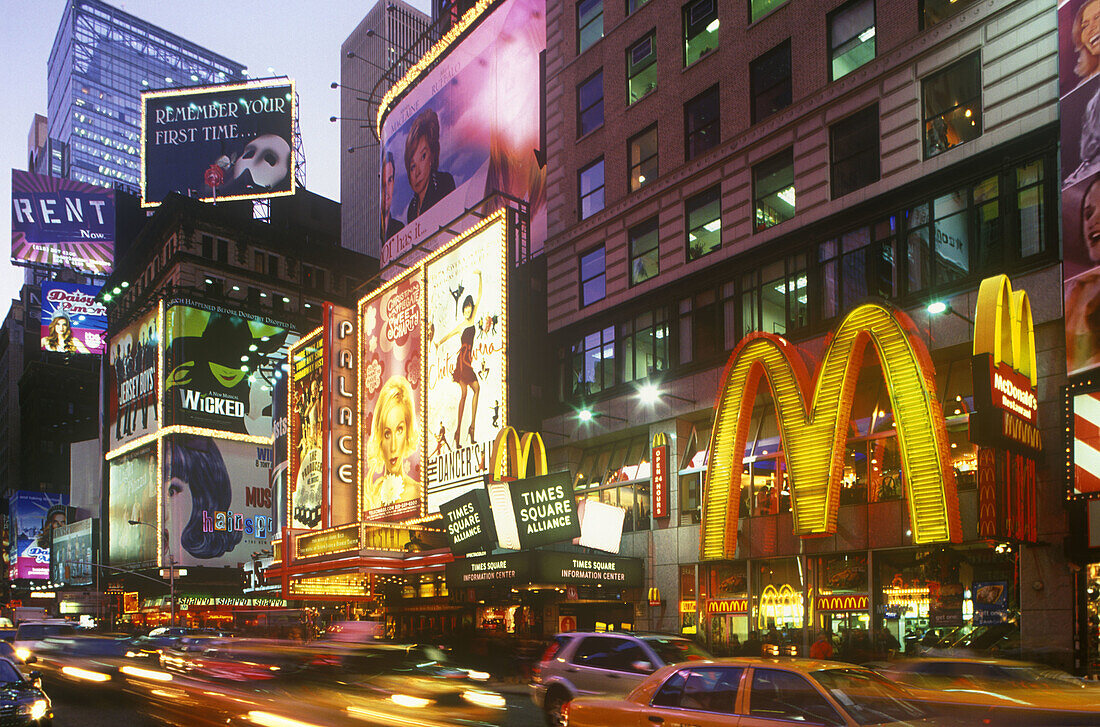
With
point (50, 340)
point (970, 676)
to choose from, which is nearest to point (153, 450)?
point (50, 340)

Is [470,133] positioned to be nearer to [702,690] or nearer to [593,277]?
[593,277]

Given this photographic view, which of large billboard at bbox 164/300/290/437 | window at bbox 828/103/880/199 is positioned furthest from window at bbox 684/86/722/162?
large billboard at bbox 164/300/290/437

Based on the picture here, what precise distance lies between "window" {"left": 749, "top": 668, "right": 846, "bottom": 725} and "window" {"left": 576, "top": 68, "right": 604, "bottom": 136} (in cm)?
2950

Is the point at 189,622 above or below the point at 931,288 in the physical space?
below

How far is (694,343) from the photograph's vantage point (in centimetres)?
3141

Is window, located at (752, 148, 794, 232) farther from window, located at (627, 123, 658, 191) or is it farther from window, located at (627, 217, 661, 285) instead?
window, located at (627, 123, 658, 191)

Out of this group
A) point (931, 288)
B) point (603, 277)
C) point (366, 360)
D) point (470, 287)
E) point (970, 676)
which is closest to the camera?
point (970, 676)

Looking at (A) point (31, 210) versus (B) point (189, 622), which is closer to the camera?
(B) point (189, 622)

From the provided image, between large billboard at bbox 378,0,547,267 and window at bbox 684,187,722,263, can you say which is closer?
window at bbox 684,187,722,263

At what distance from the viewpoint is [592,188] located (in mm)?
36969

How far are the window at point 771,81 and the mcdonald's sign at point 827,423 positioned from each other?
23.8 feet

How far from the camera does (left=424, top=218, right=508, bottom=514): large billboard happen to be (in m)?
37.8

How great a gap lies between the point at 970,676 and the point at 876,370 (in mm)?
13836

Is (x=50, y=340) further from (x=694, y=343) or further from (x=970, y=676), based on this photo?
(x=970, y=676)
